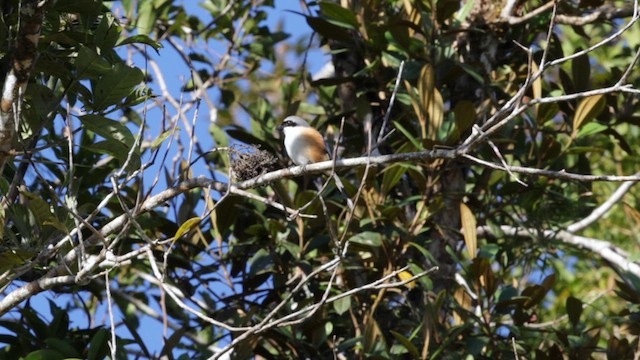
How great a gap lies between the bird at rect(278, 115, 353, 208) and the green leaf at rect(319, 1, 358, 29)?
0.56 metres

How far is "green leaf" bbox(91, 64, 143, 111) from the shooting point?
3123 millimetres

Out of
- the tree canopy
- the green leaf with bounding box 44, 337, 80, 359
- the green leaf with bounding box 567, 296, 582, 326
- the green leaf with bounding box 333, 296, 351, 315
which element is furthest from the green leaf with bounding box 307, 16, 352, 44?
the green leaf with bounding box 44, 337, 80, 359

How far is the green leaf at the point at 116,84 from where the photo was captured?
3.12m

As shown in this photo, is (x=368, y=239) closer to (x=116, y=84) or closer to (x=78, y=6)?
(x=116, y=84)

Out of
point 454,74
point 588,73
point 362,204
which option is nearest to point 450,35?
point 454,74

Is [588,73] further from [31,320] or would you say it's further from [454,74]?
[31,320]

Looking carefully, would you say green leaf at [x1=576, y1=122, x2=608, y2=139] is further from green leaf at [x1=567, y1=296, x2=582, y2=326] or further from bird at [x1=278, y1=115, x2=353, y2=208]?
bird at [x1=278, y1=115, x2=353, y2=208]

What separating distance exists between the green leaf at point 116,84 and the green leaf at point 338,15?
149 centimetres

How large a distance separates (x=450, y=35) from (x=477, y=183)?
0.74 m

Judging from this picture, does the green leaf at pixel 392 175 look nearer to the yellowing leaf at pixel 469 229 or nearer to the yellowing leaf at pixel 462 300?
the yellowing leaf at pixel 469 229

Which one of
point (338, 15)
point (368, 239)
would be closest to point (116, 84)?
point (368, 239)

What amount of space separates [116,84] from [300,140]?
177 centimetres

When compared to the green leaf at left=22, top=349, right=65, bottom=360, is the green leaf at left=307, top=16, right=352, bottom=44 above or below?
above

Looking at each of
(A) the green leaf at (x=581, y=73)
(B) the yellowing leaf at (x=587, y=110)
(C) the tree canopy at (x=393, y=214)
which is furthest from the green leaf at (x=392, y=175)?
(A) the green leaf at (x=581, y=73)
